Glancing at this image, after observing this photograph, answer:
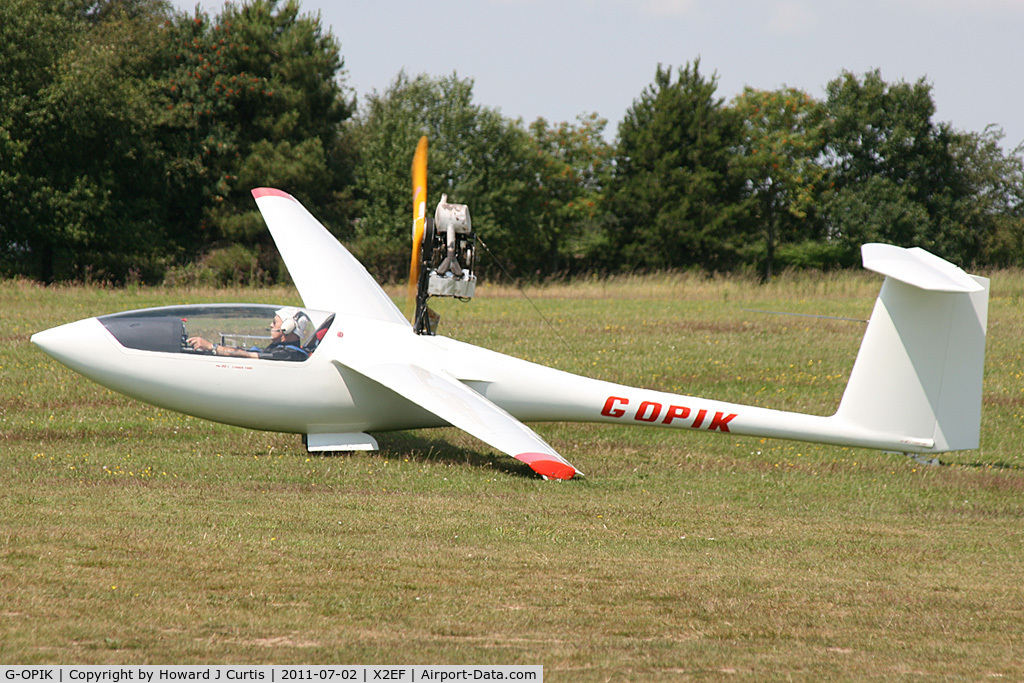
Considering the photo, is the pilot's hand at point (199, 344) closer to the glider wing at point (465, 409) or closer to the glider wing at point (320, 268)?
the glider wing at point (465, 409)

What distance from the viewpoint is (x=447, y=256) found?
1195 centimetres

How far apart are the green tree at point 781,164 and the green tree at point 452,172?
13.5 m

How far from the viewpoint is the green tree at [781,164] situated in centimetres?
5612

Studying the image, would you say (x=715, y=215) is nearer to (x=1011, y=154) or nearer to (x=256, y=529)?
(x=1011, y=154)

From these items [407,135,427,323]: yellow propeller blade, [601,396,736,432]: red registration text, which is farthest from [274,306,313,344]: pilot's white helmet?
[601,396,736,432]: red registration text

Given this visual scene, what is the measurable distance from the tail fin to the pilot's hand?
25.5 feet

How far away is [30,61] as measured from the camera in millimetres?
38562

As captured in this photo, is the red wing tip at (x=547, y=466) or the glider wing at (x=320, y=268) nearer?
the red wing tip at (x=547, y=466)

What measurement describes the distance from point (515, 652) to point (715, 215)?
48.7 metres

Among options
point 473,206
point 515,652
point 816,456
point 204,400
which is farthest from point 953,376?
point 473,206

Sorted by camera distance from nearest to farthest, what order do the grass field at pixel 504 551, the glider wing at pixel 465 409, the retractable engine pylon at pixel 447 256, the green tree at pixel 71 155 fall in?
1. the grass field at pixel 504 551
2. the glider wing at pixel 465 409
3. the retractable engine pylon at pixel 447 256
4. the green tree at pixel 71 155

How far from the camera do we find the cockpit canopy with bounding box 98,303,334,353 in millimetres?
11477

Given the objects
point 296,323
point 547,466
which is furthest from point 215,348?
point 547,466

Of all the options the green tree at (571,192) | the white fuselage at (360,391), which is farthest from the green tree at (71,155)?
the white fuselage at (360,391)
